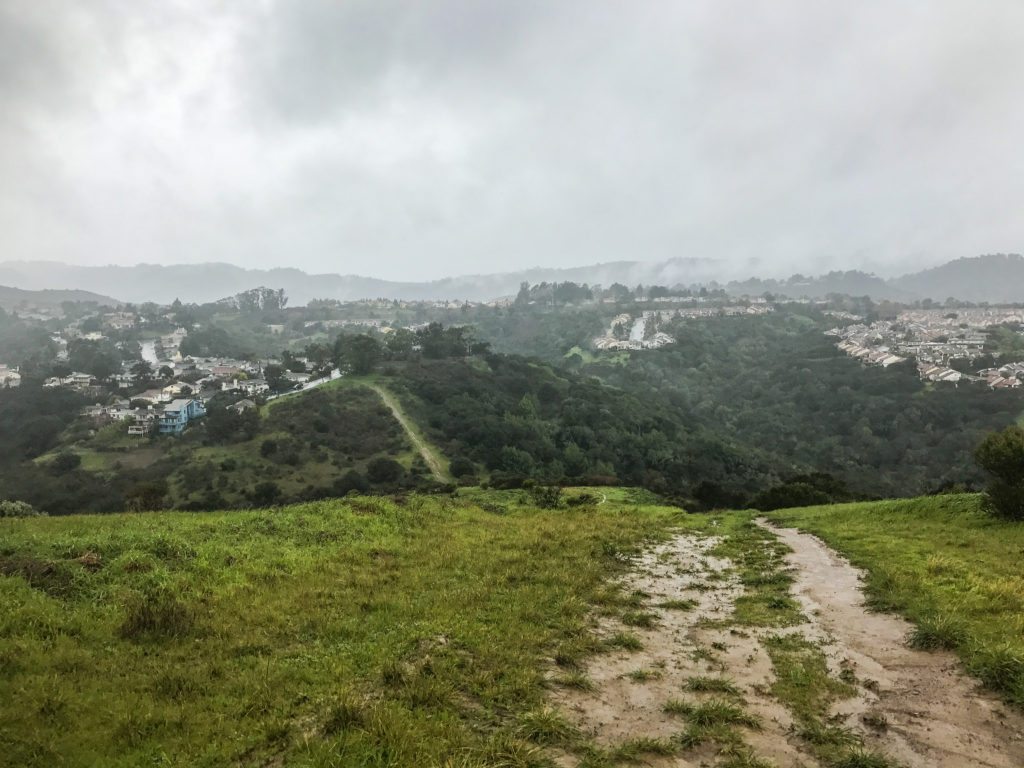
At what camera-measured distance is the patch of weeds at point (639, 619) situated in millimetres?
11195

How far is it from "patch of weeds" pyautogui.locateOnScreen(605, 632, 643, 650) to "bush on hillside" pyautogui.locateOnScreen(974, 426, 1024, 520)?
1495 centimetres

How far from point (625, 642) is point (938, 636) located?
17.2ft

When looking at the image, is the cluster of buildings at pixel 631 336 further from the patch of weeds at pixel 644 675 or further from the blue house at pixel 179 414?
the patch of weeds at pixel 644 675

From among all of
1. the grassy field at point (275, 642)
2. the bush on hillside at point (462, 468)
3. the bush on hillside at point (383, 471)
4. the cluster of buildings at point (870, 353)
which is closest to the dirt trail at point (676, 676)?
the grassy field at point (275, 642)

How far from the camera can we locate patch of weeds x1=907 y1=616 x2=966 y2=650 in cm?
929

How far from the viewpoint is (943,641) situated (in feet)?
30.7

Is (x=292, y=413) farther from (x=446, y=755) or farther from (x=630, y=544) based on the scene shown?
(x=446, y=755)

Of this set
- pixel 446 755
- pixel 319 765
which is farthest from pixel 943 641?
pixel 319 765

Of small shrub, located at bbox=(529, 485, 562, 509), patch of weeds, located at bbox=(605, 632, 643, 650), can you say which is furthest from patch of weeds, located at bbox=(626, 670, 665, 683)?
small shrub, located at bbox=(529, 485, 562, 509)

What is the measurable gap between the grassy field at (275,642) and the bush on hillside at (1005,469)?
1205 centimetres

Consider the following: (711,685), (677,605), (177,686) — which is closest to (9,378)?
(177,686)

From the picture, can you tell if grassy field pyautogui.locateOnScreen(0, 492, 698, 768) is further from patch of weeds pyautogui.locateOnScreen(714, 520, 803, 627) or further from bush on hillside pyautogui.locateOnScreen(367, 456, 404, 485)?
bush on hillside pyautogui.locateOnScreen(367, 456, 404, 485)

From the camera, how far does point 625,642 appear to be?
9.99 m

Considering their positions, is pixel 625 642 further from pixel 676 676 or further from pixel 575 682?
pixel 575 682
